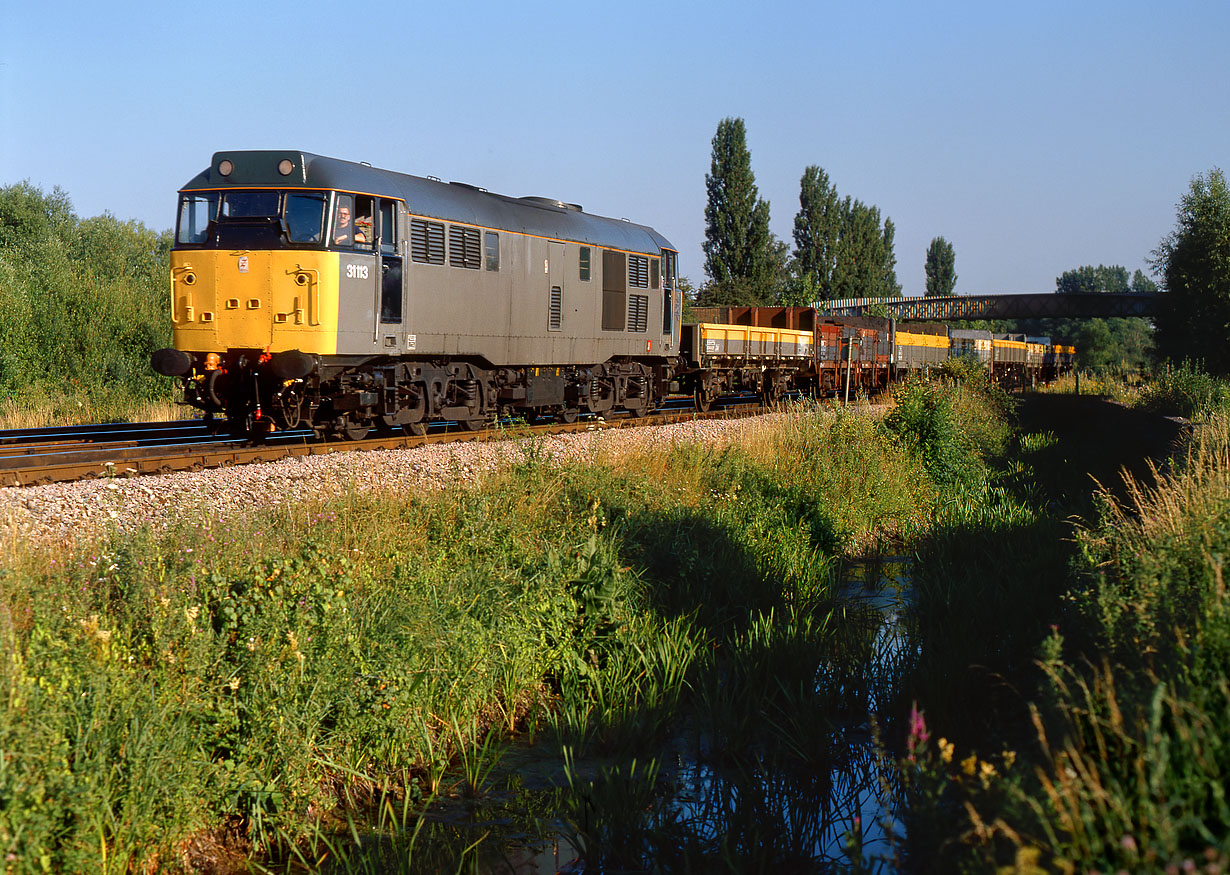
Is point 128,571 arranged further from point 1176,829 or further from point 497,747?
point 1176,829

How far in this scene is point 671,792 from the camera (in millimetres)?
6598

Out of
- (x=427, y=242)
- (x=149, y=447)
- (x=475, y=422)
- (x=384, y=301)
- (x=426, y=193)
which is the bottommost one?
(x=149, y=447)

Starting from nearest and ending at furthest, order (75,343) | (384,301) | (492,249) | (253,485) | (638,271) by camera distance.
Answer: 1. (253,485)
2. (384,301)
3. (492,249)
4. (638,271)
5. (75,343)

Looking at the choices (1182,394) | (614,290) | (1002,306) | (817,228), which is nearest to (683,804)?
(614,290)

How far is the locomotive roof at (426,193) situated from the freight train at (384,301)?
3 centimetres

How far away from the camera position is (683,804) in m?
6.48

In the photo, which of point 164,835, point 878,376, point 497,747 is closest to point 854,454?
point 497,747

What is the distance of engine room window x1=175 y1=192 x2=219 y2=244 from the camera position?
44.3ft

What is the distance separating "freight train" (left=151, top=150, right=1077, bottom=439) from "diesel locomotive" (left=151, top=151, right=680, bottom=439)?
0.02 m

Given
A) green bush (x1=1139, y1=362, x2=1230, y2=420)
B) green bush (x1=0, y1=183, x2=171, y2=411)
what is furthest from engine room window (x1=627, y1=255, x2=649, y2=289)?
green bush (x1=1139, y1=362, x2=1230, y2=420)

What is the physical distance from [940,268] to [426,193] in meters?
90.1

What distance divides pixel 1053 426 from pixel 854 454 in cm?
1231

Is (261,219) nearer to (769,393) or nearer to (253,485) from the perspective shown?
(253,485)

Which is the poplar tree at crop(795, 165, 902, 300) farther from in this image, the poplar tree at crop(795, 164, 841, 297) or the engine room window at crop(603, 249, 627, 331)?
the engine room window at crop(603, 249, 627, 331)
